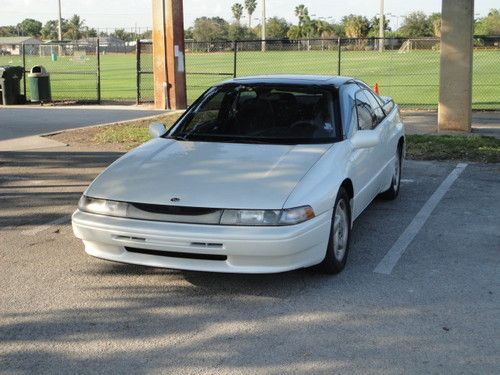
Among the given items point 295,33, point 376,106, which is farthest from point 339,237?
point 295,33

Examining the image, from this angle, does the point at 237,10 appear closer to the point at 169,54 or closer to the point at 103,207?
the point at 169,54

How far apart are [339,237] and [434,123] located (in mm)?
9419

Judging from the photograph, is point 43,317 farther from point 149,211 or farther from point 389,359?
point 389,359

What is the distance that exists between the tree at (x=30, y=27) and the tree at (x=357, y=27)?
218 feet

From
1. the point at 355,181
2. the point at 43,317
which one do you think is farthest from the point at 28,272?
the point at 355,181

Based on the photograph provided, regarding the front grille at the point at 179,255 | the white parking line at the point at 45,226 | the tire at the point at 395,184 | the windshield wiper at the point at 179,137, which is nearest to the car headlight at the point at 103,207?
the front grille at the point at 179,255

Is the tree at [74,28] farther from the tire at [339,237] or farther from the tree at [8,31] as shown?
the tire at [339,237]

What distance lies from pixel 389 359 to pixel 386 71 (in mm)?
30393

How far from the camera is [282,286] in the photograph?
484 centimetres

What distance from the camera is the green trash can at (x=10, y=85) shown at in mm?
19344

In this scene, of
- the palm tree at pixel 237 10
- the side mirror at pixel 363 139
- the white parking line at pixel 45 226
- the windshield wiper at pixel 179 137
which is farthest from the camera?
the palm tree at pixel 237 10

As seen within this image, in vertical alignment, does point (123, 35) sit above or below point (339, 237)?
A: above

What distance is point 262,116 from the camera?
5957 mm

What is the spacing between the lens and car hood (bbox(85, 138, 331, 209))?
4535 mm
